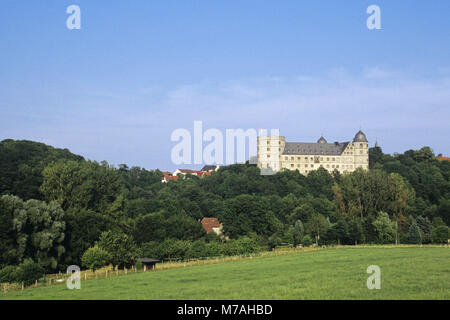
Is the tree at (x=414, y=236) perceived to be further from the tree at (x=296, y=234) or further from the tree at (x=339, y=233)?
the tree at (x=296, y=234)

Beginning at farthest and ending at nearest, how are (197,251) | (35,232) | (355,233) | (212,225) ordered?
Answer: (212,225), (355,233), (197,251), (35,232)

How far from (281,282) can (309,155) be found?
12531cm

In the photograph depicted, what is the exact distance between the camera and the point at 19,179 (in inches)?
3078

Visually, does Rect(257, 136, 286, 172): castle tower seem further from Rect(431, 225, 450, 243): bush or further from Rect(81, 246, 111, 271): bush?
Rect(81, 246, 111, 271): bush

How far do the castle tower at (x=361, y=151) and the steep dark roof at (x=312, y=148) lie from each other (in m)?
3.53

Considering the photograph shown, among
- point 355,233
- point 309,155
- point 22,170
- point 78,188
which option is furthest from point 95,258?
point 309,155

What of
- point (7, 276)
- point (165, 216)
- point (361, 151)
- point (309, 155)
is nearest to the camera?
point (7, 276)

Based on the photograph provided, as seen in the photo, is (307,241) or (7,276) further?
(307,241)

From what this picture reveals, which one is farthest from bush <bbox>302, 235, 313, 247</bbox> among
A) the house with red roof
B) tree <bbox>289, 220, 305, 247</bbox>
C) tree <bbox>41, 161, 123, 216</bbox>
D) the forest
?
tree <bbox>41, 161, 123, 216</bbox>

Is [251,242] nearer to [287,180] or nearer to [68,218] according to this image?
[68,218]

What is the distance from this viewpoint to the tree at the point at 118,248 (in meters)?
51.0

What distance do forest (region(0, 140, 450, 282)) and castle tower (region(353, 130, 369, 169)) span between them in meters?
29.1

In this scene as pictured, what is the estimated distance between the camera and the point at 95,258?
49000mm

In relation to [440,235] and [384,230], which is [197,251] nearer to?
[384,230]
